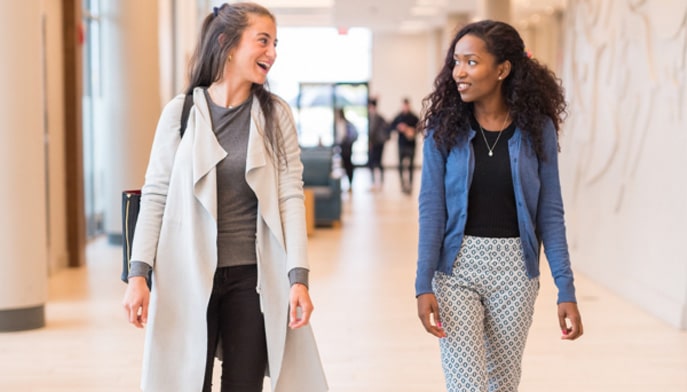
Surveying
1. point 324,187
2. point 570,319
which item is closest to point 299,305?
point 570,319

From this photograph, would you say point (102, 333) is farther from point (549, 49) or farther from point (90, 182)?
point (549, 49)

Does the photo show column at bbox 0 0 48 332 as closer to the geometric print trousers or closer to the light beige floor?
the light beige floor

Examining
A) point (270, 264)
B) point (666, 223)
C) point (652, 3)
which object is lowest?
point (666, 223)

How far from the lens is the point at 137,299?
2.86m

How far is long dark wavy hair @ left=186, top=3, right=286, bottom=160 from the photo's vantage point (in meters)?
2.99

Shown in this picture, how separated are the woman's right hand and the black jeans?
198 mm

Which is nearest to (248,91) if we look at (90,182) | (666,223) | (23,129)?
(23,129)

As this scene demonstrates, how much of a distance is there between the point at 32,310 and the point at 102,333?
1.82 feet

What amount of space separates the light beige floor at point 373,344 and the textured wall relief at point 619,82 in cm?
117

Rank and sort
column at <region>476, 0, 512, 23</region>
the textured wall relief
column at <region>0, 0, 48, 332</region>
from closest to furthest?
1. column at <region>0, 0, 48, 332</region>
2. the textured wall relief
3. column at <region>476, 0, 512, 23</region>

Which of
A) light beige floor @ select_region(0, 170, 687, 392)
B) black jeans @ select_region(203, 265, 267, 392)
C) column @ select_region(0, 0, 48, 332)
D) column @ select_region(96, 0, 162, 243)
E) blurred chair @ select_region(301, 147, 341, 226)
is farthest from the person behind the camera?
blurred chair @ select_region(301, 147, 341, 226)

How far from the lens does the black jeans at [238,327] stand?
117 inches

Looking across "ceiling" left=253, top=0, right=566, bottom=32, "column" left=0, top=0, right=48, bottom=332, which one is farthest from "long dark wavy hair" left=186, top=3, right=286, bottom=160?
"ceiling" left=253, top=0, right=566, bottom=32

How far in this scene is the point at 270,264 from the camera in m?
2.92
